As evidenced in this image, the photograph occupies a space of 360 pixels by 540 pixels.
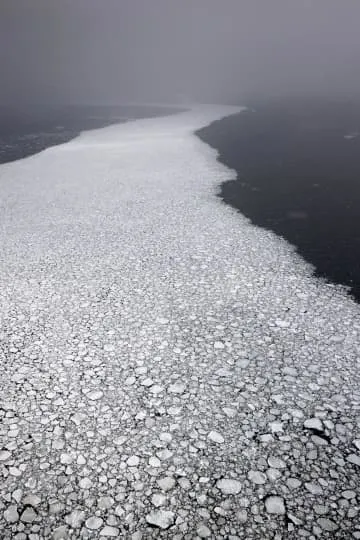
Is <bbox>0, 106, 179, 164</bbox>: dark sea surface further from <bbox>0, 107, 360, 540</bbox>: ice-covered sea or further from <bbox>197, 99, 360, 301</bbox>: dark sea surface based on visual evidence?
<bbox>0, 107, 360, 540</bbox>: ice-covered sea

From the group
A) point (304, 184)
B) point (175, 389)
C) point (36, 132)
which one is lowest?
point (175, 389)

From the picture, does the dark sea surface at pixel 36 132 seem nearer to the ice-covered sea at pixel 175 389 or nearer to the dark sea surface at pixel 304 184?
the dark sea surface at pixel 304 184

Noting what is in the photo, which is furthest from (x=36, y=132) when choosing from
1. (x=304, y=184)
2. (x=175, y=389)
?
(x=175, y=389)

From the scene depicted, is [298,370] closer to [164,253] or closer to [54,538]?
[54,538]

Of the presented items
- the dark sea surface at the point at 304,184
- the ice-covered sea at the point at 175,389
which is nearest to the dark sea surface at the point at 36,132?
the dark sea surface at the point at 304,184

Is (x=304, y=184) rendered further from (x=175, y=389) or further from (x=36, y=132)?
(x=36, y=132)

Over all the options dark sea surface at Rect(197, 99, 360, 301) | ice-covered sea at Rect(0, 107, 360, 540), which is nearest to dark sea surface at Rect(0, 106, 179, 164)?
dark sea surface at Rect(197, 99, 360, 301)
